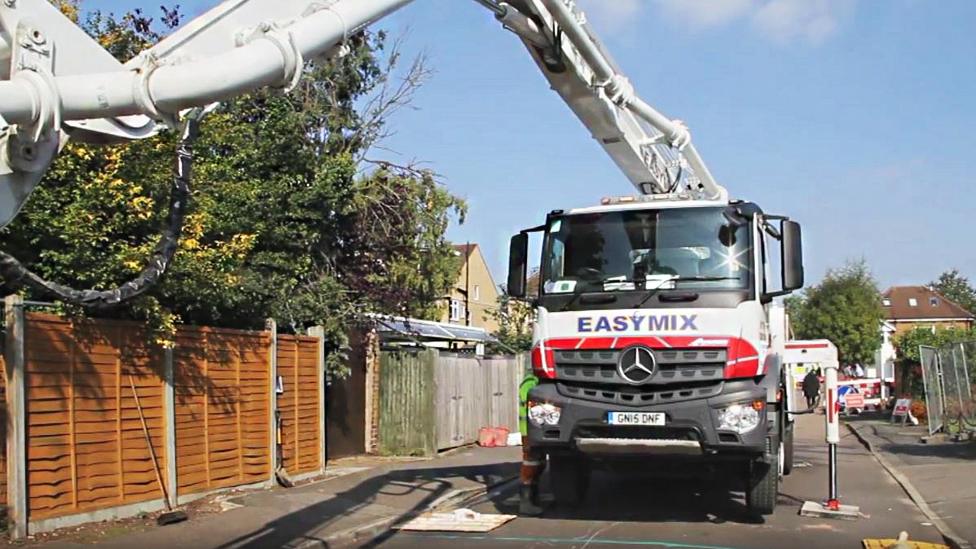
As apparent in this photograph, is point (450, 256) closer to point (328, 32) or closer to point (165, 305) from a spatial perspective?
point (165, 305)

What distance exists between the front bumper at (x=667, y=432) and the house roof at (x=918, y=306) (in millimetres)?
87480

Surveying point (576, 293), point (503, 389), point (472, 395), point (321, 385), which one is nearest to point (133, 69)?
point (576, 293)

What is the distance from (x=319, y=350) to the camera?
14.9m

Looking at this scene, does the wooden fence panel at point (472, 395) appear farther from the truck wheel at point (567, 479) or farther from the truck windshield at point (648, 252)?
the truck windshield at point (648, 252)

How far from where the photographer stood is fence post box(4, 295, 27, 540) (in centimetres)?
896

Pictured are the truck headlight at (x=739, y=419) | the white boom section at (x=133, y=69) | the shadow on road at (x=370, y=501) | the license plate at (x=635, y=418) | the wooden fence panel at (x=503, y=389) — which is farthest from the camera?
the wooden fence panel at (x=503, y=389)

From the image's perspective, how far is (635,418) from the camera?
9.67 m

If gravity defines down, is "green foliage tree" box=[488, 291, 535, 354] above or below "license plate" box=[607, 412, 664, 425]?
above

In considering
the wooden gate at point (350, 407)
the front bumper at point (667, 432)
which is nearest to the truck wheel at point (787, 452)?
the front bumper at point (667, 432)

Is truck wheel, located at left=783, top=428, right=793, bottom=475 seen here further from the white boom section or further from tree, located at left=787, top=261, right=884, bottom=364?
tree, located at left=787, top=261, right=884, bottom=364

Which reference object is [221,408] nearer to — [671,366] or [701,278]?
[671,366]

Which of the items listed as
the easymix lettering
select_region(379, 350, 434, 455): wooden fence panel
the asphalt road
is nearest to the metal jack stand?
the asphalt road

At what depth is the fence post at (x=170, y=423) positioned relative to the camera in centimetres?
1109

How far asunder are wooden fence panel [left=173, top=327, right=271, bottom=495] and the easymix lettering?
Result: 188 inches
